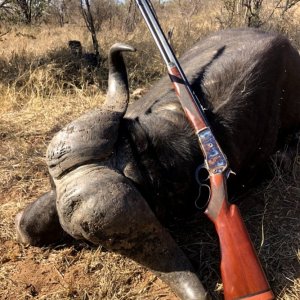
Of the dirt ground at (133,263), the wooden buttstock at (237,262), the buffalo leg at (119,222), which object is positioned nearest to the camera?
the buffalo leg at (119,222)

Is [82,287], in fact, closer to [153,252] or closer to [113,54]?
[153,252]

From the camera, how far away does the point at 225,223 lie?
2.60m

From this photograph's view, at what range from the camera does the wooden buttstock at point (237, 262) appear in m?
2.42

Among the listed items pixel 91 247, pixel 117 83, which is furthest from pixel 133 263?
pixel 117 83

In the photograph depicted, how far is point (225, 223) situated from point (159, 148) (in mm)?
585

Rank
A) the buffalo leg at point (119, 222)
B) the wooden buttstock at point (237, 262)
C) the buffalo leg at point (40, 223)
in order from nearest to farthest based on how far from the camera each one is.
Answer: the buffalo leg at point (119, 222), the wooden buttstock at point (237, 262), the buffalo leg at point (40, 223)

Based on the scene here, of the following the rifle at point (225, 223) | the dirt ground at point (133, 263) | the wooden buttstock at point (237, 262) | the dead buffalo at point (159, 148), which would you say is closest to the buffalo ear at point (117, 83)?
the dead buffalo at point (159, 148)

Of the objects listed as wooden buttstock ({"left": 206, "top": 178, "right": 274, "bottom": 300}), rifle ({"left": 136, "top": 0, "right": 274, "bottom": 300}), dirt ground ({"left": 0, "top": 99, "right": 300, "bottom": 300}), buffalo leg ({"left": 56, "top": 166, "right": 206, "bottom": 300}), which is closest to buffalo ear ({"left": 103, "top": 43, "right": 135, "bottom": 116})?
rifle ({"left": 136, "top": 0, "right": 274, "bottom": 300})

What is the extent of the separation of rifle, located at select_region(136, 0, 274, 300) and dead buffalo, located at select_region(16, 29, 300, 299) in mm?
138

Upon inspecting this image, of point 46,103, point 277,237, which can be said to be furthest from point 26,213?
point 46,103

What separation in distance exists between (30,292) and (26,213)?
0.49 m

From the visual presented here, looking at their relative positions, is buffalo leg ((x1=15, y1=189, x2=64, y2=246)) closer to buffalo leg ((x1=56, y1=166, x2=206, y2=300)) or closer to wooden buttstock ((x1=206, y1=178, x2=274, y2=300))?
buffalo leg ((x1=56, y1=166, x2=206, y2=300))

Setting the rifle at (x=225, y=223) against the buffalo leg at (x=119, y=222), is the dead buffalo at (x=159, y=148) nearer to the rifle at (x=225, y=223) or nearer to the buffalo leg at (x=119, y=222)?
the buffalo leg at (x=119, y=222)

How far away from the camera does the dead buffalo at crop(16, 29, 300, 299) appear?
2373 mm
